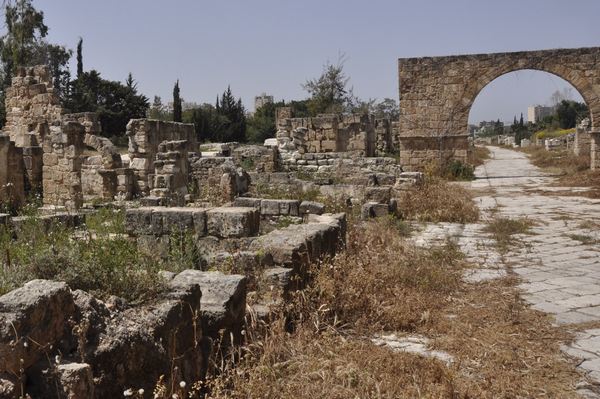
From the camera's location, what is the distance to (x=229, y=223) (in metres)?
5.66

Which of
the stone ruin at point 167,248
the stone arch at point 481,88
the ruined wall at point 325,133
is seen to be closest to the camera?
the stone ruin at point 167,248

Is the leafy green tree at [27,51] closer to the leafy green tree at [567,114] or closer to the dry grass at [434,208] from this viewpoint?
the dry grass at [434,208]

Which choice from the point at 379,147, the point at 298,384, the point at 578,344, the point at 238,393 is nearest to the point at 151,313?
the point at 238,393

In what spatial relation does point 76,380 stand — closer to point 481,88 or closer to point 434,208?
point 434,208

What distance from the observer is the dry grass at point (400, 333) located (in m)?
3.22

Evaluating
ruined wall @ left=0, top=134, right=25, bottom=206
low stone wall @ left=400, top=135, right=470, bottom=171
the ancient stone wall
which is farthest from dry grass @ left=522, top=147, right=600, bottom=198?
ruined wall @ left=0, top=134, right=25, bottom=206

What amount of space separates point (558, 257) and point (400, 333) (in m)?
3.83

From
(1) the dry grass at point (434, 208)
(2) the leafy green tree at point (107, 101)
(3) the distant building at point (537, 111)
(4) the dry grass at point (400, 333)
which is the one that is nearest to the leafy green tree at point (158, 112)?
(2) the leafy green tree at point (107, 101)

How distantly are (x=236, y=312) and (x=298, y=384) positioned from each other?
2.22 ft

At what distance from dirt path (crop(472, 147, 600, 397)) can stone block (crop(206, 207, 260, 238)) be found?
2.82 meters

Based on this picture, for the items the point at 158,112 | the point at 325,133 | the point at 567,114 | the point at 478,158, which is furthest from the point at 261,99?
the point at 325,133

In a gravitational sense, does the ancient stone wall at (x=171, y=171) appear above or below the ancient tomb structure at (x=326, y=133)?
below

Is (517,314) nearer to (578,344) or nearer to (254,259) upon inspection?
(578,344)

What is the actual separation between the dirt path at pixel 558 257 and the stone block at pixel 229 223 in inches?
111
